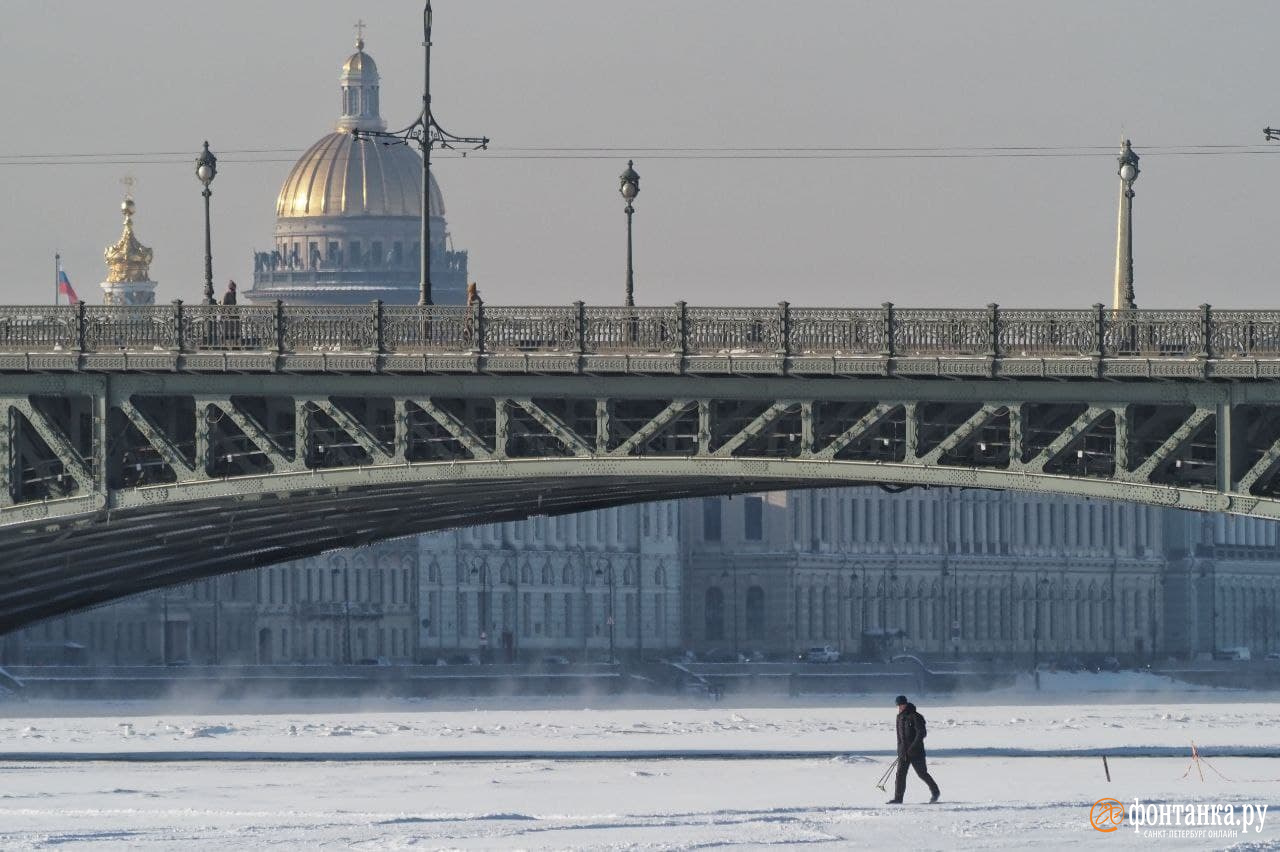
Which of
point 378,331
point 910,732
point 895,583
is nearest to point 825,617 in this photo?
point 895,583

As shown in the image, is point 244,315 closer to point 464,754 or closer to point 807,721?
point 464,754

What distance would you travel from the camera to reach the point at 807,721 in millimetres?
114625

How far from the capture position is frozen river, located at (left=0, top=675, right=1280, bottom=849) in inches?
2140

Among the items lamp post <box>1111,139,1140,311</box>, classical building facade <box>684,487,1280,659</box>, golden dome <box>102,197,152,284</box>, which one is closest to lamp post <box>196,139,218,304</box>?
lamp post <box>1111,139,1140,311</box>

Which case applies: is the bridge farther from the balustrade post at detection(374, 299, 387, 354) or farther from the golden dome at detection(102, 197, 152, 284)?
the golden dome at detection(102, 197, 152, 284)

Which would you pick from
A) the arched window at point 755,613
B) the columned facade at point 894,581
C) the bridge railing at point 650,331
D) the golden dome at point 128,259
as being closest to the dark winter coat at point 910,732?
the bridge railing at point 650,331

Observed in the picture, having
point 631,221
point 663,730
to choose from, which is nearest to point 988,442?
point 631,221

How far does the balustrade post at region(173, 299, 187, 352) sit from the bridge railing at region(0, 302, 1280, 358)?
2 cm

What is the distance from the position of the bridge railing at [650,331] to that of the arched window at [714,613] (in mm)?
126734

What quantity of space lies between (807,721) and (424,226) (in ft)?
180

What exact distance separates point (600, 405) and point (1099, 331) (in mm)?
8390

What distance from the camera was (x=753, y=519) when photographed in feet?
635

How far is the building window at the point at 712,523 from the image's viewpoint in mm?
194125

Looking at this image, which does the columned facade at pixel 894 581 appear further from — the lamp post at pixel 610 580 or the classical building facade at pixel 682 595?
the lamp post at pixel 610 580
